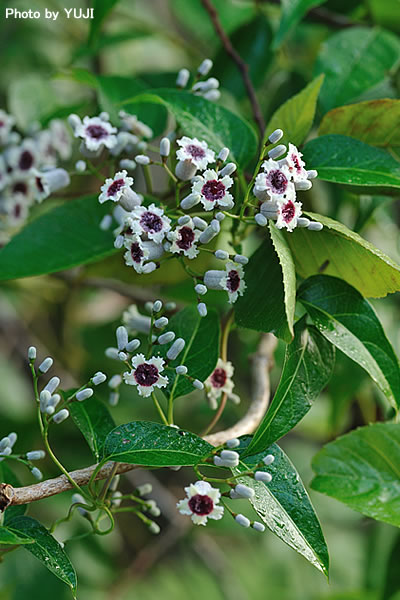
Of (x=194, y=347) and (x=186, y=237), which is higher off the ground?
(x=186, y=237)

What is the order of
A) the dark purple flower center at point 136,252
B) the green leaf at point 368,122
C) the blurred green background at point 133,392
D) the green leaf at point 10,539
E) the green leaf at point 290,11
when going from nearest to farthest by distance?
the green leaf at point 10,539, the dark purple flower center at point 136,252, the green leaf at point 368,122, the green leaf at point 290,11, the blurred green background at point 133,392

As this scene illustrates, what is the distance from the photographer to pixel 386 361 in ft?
1.93

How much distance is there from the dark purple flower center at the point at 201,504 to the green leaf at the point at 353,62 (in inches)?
20.5

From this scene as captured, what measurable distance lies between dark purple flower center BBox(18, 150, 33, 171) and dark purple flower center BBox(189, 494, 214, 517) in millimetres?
594

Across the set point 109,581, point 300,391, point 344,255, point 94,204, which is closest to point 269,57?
point 94,204

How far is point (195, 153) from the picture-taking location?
59 centimetres

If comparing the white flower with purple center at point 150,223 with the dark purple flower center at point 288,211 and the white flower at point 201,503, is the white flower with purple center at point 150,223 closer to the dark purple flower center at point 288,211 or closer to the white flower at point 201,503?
the dark purple flower center at point 288,211

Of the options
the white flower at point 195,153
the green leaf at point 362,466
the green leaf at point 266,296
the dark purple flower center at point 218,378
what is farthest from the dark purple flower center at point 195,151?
the green leaf at point 362,466

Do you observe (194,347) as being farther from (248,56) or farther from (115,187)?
(248,56)

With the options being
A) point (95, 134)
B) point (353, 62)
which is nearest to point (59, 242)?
point (95, 134)

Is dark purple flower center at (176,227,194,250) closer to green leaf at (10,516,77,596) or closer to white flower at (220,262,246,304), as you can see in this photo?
white flower at (220,262,246,304)

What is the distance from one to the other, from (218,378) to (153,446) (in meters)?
0.15

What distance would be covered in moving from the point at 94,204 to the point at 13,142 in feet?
0.69

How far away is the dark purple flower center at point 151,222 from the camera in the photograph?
0.56m
